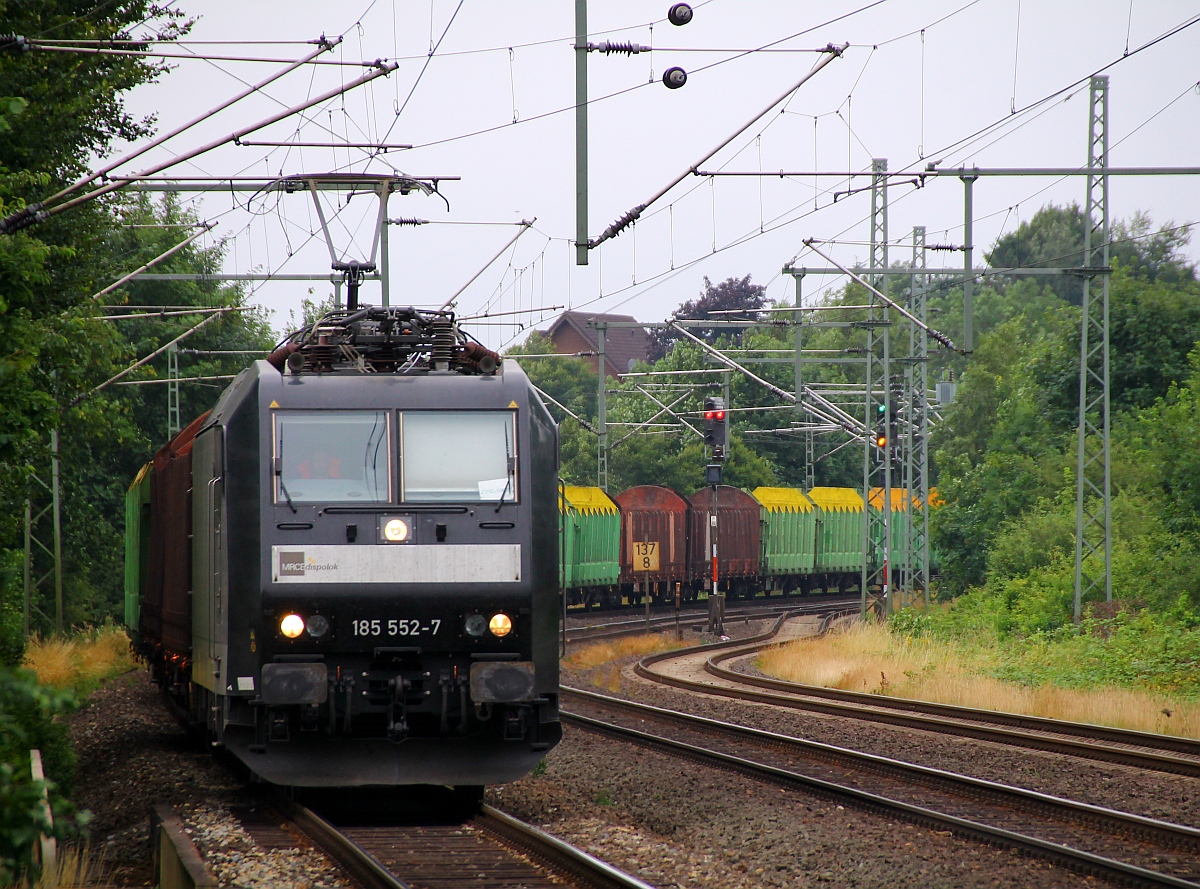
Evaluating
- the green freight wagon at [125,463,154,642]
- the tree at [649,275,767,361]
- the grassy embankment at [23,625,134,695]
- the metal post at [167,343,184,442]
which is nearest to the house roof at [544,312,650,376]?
the tree at [649,275,767,361]

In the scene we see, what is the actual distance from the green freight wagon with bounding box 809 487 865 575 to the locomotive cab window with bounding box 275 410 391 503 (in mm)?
39181

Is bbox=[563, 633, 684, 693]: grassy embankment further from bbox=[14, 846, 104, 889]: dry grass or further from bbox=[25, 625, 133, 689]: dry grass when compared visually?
bbox=[14, 846, 104, 889]: dry grass

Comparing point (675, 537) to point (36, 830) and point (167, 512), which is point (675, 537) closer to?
point (167, 512)

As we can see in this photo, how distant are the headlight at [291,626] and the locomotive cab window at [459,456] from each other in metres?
1.12

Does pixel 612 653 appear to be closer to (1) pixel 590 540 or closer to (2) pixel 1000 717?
(1) pixel 590 540

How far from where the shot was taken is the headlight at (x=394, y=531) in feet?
30.7

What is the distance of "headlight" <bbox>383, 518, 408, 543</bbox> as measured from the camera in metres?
9.37

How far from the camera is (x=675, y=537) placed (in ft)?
136

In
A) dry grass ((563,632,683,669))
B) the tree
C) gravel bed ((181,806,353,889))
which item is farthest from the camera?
the tree

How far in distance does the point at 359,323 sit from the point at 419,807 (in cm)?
379

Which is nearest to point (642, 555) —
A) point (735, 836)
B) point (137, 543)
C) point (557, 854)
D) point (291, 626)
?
point (137, 543)

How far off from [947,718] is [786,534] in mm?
28295

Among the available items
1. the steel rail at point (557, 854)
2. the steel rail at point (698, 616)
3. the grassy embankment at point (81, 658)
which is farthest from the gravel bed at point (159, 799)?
the steel rail at point (698, 616)

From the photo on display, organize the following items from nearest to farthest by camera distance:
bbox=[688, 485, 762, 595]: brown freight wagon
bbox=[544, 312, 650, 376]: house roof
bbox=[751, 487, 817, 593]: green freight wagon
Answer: bbox=[688, 485, 762, 595]: brown freight wagon, bbox=[751, 487, 817, 593]: green freight wagon, bbox=[544, 312, 650, 376]: house roof
